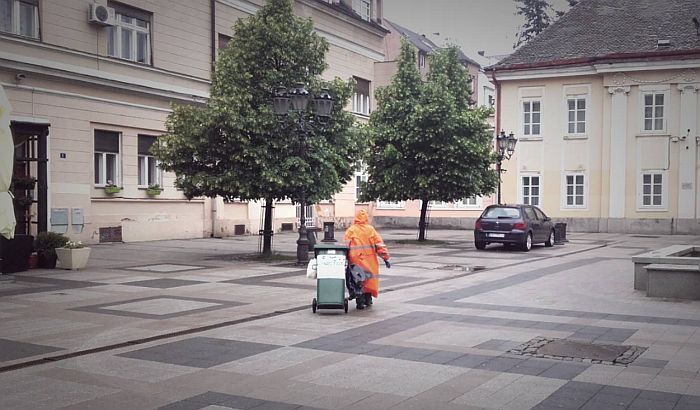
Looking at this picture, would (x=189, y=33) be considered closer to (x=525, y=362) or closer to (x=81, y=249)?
A: (x=81, y=249)

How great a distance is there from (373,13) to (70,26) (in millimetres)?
21526

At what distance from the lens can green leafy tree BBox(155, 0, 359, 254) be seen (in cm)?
1792

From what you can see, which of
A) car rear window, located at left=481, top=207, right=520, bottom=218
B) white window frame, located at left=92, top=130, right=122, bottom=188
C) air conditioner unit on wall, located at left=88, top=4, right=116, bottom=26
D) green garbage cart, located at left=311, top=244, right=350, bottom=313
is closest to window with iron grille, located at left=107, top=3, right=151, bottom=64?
air conditioner unit on wall, located at left=88, top=4, right=116, bottom=26

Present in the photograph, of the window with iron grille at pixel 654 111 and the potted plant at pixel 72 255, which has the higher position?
the window with iron grille at pixel 654 111

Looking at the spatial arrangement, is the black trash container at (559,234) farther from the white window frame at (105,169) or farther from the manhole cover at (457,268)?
the white window frame at (105,169)

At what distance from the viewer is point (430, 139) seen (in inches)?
1012

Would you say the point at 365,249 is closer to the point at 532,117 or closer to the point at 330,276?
the point at 330,276

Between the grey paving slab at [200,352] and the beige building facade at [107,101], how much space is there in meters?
10.6

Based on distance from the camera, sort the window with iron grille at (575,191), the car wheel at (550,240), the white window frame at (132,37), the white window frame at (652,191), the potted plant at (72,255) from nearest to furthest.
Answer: the potted plant at (72,255) → the white window frame at (132,37) → the car wheel at (550,240) → the white window frame at (652,191) → the window with iron grille at (575,191)

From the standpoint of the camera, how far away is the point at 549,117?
127 ft

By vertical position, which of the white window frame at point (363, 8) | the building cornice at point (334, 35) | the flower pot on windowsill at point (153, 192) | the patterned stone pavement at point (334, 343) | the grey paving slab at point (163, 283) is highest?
the white window frame at point (363, 8)

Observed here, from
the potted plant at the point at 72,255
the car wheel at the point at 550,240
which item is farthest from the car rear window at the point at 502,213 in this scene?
the potted plant at the point at 72,255

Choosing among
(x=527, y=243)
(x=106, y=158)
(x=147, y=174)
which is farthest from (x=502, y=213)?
(x=106, y=158)

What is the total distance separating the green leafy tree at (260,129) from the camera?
17.9m
